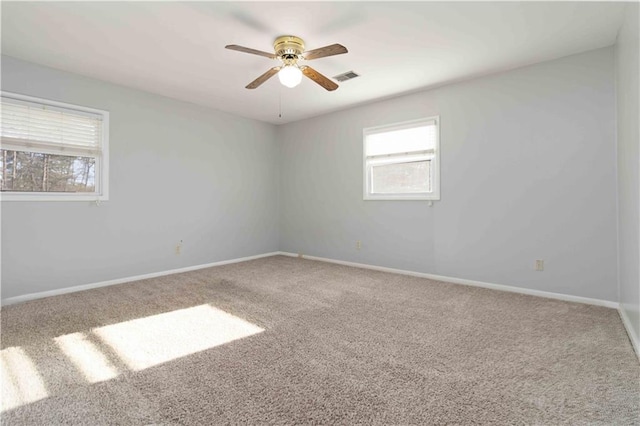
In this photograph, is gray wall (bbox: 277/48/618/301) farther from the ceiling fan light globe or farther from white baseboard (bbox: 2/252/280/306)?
white baseboard (bbox: 2/252/280/306)

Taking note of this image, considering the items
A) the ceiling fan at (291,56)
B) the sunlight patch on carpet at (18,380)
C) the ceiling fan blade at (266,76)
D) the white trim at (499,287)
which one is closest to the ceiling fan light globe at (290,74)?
the ceiling fan at (291,56)

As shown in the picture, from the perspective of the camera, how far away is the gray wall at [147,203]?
3301 millimetres

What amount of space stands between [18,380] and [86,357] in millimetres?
333

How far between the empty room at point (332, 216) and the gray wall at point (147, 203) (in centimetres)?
3

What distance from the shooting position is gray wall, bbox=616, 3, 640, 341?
6.85ft

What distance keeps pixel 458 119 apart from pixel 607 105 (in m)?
1.36

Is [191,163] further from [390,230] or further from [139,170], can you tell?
[390,230]

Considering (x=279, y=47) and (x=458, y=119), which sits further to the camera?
(x=458, y=119)

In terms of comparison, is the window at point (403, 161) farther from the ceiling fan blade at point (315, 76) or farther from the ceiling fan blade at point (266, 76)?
the ceiling fan blade at point (266, 76)

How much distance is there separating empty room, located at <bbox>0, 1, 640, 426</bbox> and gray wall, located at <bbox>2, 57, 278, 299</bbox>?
1.0 inches

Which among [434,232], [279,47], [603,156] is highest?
[279,47]

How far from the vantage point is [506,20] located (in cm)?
252

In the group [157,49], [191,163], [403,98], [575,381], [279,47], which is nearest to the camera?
[575,381]

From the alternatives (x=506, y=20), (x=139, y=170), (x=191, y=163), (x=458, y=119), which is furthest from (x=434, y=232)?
(x=139, y=170)
